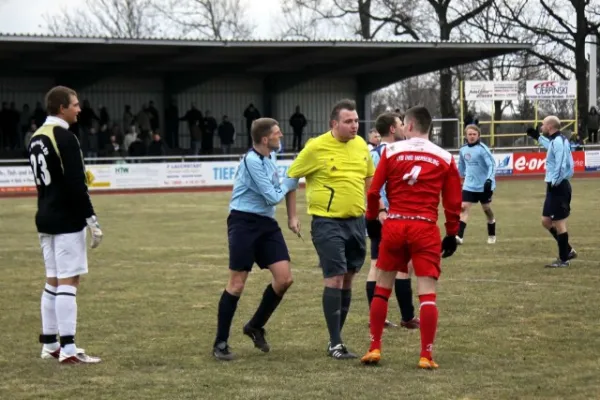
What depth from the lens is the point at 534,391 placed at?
22.8ft

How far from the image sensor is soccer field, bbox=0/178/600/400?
716 centimetres

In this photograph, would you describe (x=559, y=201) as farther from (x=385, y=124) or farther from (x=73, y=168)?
(x=73, y=168)

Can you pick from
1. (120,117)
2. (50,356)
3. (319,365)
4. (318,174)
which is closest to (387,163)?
(318,174)

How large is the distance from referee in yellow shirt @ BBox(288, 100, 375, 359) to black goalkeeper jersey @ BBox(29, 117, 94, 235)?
64.7 inches

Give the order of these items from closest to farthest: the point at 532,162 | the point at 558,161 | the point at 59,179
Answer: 1. the point at 59,179
2. the point at 558,161
3. the point at 532,162

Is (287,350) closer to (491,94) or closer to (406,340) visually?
(406,340)

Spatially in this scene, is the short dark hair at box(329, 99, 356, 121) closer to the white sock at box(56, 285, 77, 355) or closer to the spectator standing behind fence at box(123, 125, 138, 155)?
the white sock at box(56, 285, 77, 355)

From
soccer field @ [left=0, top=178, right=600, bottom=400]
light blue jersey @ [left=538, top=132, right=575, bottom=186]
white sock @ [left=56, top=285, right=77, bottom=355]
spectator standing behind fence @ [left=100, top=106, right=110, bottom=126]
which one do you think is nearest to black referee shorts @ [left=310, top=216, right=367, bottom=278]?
soccer field @ [left=0, top=178, right=600, bottom=400]

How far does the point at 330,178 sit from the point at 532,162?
1298 inches

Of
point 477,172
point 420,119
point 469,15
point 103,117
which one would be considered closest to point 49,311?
point 420,119

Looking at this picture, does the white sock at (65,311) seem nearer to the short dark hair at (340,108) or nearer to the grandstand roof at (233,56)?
the short dark hair at (340,108)

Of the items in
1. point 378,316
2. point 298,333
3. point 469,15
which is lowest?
point 298,333

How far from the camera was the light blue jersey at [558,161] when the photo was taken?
1393 cm

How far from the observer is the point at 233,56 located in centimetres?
4181
